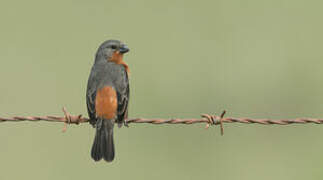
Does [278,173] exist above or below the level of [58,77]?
below

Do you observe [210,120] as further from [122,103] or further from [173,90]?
[173,90]

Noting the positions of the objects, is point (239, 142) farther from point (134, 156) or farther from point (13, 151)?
point (13, 151)

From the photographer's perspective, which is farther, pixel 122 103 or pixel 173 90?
pixel 173 90

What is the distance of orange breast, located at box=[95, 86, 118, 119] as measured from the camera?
860cm

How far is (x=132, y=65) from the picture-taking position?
17766 mm

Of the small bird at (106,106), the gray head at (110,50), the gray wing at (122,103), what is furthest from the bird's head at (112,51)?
the gray wing at (122,103)

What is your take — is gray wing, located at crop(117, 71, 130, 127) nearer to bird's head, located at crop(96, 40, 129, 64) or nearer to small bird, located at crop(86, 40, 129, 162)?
small bird, located at crop(86, 40, 129, 162)

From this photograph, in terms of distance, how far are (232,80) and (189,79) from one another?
1164 millimetres

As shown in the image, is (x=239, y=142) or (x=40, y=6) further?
(x=40, y=6)

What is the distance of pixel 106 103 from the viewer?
28.2 ft

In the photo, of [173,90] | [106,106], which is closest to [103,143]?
[106,106]

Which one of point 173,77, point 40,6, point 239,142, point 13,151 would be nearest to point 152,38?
point 173,77

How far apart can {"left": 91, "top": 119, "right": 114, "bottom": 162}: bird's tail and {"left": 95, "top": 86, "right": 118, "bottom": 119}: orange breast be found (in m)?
0.09

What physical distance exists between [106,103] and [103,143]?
1.56ft
